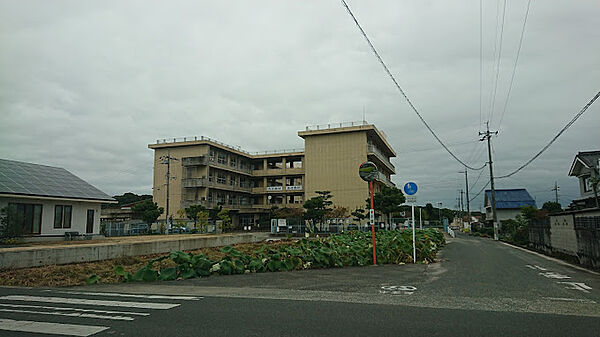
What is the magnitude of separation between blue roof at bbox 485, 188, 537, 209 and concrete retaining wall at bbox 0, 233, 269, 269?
168 feet

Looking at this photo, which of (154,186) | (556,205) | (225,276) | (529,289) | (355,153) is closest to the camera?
(529,289)

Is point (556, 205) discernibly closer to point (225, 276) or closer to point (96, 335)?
point (225, 276)

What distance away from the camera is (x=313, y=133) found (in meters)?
52.2

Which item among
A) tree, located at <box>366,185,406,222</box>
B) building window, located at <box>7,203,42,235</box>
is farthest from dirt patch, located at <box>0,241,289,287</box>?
tree, located at <box>366,185,406,222</box>

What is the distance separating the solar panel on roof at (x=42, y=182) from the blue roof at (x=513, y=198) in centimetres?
5397

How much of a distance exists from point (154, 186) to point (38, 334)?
168ft

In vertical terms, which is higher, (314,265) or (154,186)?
(154,186)

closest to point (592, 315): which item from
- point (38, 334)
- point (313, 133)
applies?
point (38, 334)

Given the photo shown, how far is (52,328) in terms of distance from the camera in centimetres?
521

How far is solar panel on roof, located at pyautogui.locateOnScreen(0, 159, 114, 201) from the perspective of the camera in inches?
835

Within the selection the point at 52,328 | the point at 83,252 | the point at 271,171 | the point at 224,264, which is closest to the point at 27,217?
the point at 83,252

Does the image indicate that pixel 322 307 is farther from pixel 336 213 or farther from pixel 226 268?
pixel 336 213

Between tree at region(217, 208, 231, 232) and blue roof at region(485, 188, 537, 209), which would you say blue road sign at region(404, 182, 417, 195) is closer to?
tree at region(217, 208, 231, 232)

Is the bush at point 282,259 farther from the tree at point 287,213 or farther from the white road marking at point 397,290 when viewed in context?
the tree at point 287,213
